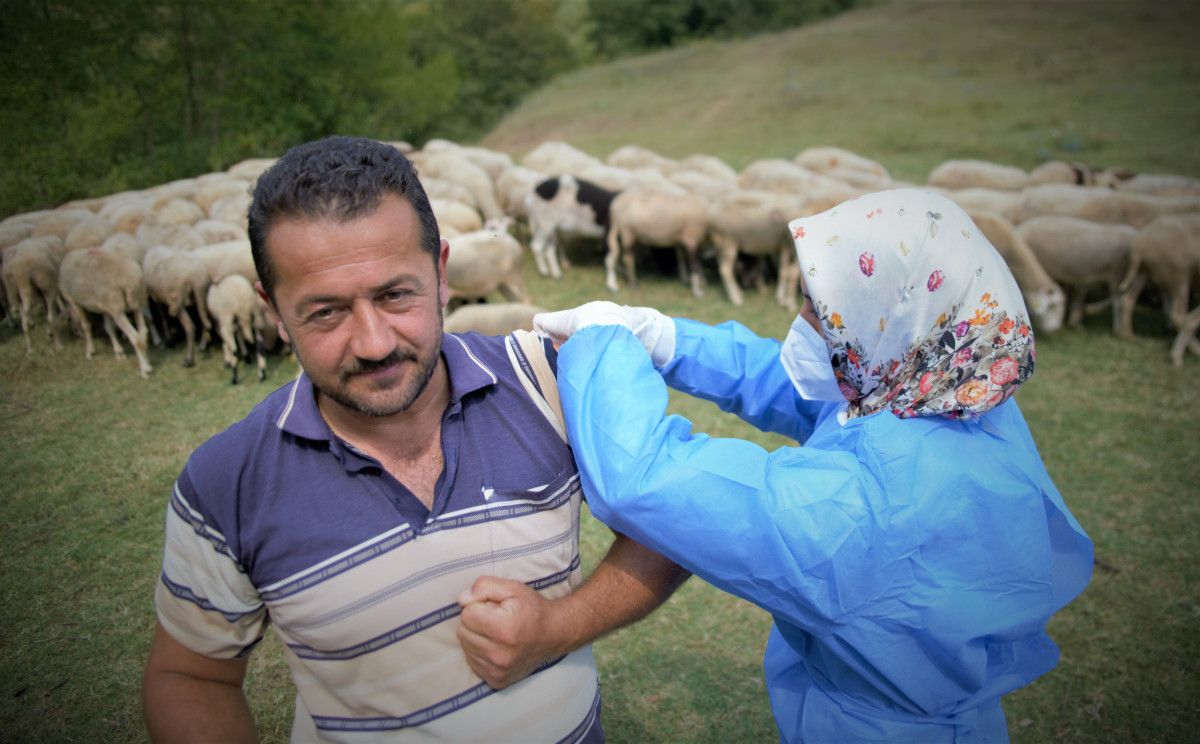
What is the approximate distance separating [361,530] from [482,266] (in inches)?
304

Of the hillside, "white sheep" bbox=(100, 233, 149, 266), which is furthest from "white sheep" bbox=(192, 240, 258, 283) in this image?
the hillside

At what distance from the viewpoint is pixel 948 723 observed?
1.66m

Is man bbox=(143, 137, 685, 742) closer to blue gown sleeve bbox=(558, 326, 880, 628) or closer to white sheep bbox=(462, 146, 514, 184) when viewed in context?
blue gown sleeve bbox=(558, 326, 880, 628)

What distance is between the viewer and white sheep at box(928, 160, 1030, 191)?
13.7 m

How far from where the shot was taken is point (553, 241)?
39.2 ft

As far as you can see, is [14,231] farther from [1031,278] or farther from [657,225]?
[1031,278]

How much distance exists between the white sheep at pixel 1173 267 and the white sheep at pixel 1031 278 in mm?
941

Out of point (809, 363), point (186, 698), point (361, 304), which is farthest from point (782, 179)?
point (186, 698)

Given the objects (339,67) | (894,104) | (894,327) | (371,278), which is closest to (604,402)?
(371,278)

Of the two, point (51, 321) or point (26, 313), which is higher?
point (26, 313)

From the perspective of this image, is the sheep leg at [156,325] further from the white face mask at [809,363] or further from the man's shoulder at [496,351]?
the white face mask at [809,363]

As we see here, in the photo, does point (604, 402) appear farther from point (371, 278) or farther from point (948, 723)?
point (948, 723)

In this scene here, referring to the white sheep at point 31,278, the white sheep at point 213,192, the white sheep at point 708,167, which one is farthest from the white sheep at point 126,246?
the white sheep at point 708,167

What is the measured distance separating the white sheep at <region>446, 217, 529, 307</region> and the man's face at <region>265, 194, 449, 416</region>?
716 centimetres
